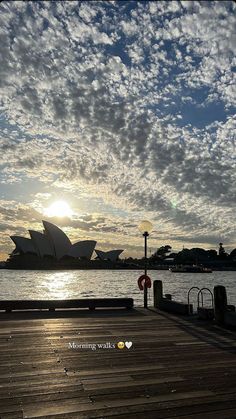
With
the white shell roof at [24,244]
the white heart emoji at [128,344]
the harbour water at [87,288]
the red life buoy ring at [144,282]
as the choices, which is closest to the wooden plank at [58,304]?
the red life buoy ring at [144,282]

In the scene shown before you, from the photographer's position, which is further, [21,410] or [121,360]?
[121,360]

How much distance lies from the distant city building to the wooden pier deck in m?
127

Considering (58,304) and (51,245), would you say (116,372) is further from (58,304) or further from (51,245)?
(51,245)

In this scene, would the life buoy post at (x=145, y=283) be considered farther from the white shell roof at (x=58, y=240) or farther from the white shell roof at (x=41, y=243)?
the white shell roof at (x=41, y=243)

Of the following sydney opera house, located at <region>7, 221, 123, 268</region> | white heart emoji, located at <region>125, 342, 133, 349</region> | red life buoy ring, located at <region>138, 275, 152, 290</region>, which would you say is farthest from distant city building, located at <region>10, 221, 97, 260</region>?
white heart emoji, located at <region>125, 342, 133, 349</region>

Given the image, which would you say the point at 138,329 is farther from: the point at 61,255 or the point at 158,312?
the point at 61,255

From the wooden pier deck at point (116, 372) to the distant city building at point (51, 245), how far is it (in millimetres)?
126656

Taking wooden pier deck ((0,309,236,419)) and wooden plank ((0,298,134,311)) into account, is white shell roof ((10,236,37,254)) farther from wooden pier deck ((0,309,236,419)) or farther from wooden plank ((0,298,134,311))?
wooden pier deck ((0,309,236,419))

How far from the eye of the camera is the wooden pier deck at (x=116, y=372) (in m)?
5.38

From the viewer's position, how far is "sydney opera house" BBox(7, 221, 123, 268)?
148 m

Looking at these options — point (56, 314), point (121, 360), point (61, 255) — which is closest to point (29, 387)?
point (121, 360)

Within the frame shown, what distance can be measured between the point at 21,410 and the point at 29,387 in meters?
0.91

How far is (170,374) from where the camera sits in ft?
22.9

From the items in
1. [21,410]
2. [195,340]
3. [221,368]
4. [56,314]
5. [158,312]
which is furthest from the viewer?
[158,312]
